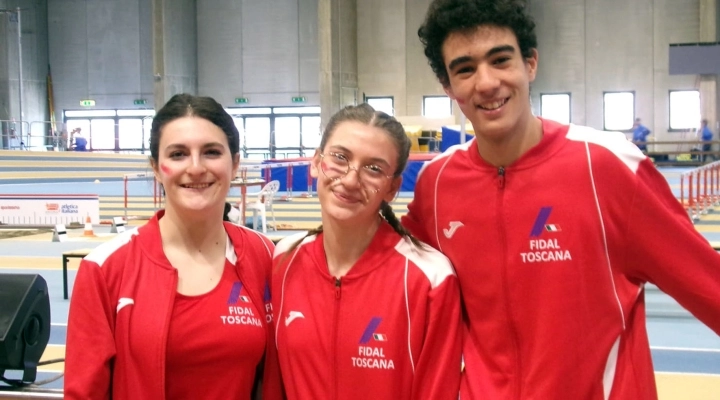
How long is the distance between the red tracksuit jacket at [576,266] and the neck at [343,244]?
0.35 metres

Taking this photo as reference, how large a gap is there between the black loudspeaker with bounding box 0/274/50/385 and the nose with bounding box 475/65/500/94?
7.38 ft

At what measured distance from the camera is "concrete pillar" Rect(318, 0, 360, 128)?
28.1 meters

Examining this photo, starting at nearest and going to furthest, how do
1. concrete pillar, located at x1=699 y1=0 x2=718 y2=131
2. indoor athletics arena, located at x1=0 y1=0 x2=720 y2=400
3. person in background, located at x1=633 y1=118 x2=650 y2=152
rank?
1. indoor athletics arena, located at x1=0 y1=0 x2=720 y2=400
2. person in background, located at x1=633 y1=118 x2=650 y2=152
3. concrete pillar, located at x1=699 y1=0 x2=718 y2=131

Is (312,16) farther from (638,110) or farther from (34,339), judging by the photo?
(34,339)

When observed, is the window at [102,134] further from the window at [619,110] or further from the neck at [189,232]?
the neck at [189,232]

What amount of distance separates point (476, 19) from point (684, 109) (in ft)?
94.3

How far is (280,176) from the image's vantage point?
20844mm

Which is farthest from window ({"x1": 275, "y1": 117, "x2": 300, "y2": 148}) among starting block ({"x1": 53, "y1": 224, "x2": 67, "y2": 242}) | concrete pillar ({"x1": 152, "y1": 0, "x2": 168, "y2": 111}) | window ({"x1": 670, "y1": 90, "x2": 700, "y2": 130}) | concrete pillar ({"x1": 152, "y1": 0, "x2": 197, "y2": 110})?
starting block ({"x1": 53, "y1": 224, "x2": 67, "y2": 242})

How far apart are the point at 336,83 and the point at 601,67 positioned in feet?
33.2

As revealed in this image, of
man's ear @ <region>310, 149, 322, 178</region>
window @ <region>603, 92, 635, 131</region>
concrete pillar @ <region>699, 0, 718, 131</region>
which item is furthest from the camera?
window @ <region>603, 92, 635, 131</region>

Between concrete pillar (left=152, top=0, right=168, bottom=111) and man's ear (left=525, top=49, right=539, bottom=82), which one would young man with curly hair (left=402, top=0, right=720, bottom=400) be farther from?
concrete pillar (left=152, top=0, right=168, bottom=111)

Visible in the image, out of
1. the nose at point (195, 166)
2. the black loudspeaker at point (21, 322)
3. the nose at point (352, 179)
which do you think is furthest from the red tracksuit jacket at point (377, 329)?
the black loudspeaker at point (21, 322)

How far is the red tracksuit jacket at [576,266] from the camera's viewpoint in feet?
6.43

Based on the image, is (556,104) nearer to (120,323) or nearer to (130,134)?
(130,134)
